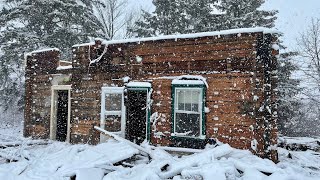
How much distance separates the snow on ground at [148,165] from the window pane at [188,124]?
2.84 feet

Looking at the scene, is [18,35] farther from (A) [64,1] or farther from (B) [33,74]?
(B) [33,74]

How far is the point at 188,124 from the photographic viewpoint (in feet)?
33.8

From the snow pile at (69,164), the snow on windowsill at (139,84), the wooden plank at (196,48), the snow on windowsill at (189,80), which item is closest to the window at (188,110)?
the snow on windowsill at (189,80)

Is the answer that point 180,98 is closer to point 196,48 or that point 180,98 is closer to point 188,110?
point 188,110

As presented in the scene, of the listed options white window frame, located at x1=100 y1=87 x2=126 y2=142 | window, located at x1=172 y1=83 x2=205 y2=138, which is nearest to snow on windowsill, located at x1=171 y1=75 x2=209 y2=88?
window, located at x1=172 y1=83 x2=205 y2=138

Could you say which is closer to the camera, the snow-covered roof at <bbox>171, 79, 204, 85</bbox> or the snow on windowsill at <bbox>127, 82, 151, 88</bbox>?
the snow-covered roof at <bbox>171, 79, 204, 85</bbox>

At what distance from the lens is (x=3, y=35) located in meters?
Result: 22.0

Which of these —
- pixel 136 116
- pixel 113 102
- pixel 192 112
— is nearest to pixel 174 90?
pixel 192 112

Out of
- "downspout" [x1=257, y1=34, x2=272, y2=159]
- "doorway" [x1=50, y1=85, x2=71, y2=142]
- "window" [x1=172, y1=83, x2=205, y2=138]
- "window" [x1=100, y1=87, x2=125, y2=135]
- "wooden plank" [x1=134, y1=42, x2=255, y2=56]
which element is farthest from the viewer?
"doorway" [x1=50, y1=85, x2=71, y2=142]

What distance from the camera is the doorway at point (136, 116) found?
11.4 metres

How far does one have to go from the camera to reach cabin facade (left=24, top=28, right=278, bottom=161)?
30.6 ft

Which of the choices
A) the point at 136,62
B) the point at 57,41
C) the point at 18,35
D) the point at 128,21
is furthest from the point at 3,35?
the point at 136,62

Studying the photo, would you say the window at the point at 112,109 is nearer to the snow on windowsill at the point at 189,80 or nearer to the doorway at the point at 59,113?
the doorway at the point at 59,113

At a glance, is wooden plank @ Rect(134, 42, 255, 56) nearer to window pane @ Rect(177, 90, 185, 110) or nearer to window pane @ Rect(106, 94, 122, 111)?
window pane @ Rect(177, 90, 185, 110)
